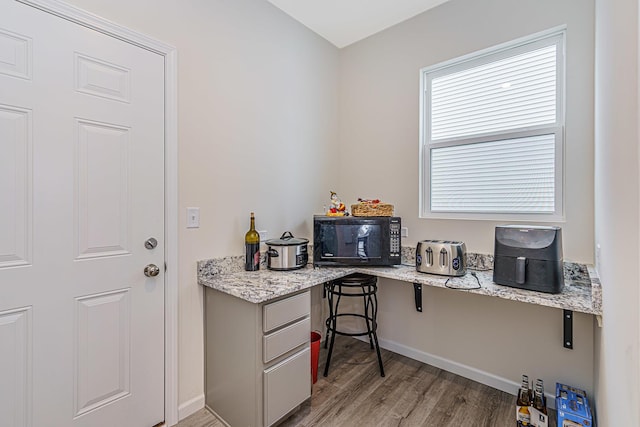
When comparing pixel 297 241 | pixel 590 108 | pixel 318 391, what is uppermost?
pixel 590 108

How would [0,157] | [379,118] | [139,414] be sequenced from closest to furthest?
[0,157] < [139,414] < [379,118]

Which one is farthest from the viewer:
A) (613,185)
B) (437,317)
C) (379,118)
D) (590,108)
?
(379,118)

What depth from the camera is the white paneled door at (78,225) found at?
1239mm

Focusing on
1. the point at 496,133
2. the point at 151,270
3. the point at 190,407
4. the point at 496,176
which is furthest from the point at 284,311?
the point at 496,133

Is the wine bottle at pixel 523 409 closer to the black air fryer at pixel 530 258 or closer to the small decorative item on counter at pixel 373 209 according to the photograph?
the black air fryer at pixel 530 258

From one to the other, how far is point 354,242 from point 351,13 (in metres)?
1.77

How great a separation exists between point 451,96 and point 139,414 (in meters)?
2.87

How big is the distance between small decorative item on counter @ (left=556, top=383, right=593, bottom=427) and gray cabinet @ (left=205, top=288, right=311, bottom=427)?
4.23ft

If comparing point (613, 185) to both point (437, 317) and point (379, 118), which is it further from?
point (379, 118)

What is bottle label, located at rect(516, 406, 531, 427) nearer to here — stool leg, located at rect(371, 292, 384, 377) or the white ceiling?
stool leg, located at rect(371, 292, 384, 377)

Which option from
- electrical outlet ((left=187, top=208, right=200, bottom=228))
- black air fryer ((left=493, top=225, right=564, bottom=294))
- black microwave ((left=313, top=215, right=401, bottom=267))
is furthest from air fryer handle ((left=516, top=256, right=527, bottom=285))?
electrical outlet ((left=187, top=208, right=200, bottom=228))

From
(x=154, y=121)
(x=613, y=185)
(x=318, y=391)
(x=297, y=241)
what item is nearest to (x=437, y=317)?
(x=318, y=391)

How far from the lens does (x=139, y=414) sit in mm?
1596

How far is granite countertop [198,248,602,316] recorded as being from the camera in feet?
4.79
